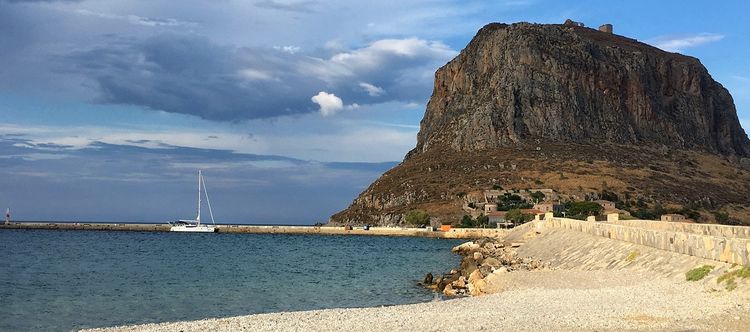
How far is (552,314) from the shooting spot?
20016 millimetres

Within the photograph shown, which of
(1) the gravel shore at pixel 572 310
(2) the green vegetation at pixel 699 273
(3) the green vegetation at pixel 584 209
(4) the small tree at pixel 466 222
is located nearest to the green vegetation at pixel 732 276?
(1) the gravel shore at pixel 572 310

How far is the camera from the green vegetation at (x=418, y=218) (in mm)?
158500

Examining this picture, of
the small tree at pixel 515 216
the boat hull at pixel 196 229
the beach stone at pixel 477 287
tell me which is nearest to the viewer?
the beach stone at pixel 477 287

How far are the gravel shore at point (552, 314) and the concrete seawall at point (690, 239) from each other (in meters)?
1.76

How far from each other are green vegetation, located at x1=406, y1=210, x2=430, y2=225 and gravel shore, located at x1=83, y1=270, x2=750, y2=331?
131793 millimetres

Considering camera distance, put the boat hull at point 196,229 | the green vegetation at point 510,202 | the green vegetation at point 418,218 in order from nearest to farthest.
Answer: the green vegetation at point 510,202 → the green vegetation at point 418,218 → the boat hull at point 196,229

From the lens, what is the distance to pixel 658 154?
191m

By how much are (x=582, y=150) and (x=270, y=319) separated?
548ft

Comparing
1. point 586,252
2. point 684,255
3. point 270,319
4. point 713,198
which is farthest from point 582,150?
point 270,319

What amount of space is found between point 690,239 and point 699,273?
13.6 feet

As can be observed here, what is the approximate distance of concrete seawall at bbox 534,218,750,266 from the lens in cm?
2392

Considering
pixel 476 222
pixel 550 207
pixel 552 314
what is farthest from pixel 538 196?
pixel 552 314

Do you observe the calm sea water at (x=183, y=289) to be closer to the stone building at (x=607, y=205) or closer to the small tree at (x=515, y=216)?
the small tree at (x=515, y=216)

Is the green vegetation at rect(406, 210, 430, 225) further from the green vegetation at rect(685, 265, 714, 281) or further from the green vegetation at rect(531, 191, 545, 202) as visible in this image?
the green vegetation at rect(685, 265, 714, 281)
